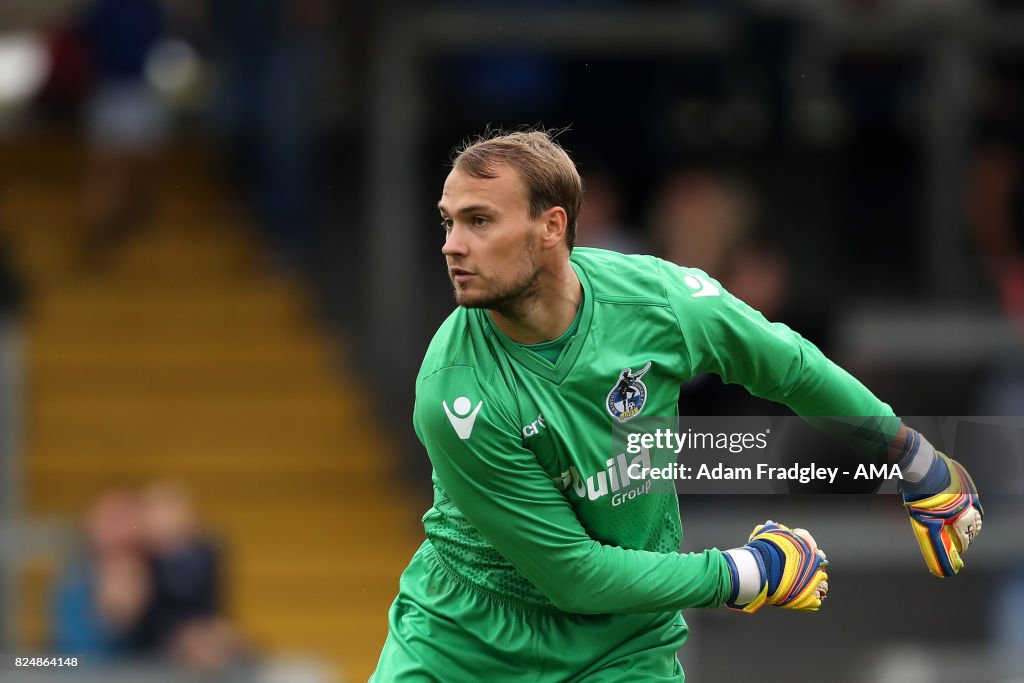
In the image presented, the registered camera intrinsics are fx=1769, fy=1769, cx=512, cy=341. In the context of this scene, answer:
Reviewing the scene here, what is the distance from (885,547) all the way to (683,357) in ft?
12.8

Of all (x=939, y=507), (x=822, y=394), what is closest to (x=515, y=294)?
(x=822, y=394)

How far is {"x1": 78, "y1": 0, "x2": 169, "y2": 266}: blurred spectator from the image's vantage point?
934 centimetres

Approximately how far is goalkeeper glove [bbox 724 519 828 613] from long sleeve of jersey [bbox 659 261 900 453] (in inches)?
14.3

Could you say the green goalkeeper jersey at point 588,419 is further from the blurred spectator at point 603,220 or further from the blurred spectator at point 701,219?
the blurred spectator at point 603,220

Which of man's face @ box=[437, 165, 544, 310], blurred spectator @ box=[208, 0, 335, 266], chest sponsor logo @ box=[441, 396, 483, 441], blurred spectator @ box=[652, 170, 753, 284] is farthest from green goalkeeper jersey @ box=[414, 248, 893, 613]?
blurred spectator @ box=[208, 0, 335, 266]

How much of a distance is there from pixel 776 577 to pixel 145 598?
4.17m

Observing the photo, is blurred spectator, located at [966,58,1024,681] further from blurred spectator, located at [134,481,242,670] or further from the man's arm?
the man's arm

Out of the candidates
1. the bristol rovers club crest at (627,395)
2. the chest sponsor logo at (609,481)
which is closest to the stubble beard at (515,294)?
the bristol rovers club crest at (627,395)

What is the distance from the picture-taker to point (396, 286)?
30.6 feet

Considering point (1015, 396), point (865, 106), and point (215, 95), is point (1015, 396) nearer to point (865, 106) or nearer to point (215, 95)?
point (865, 106)

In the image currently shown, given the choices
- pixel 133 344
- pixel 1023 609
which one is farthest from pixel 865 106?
pixel 133 344

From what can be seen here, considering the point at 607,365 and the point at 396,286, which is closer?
the point at 607,365

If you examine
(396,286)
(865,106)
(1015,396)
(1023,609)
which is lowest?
(1023,609)

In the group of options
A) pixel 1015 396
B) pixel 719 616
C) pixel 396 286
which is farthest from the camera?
pixel 396 286
